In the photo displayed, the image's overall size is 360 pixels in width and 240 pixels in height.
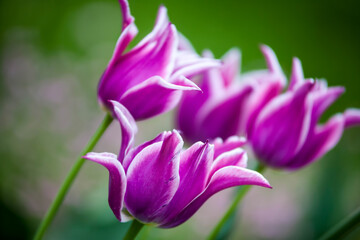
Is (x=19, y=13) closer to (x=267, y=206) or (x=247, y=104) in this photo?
(x=267, y=206)

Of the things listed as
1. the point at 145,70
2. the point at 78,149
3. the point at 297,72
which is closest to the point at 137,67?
the point at 145,70

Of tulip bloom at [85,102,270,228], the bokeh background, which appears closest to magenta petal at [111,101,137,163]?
tulip bloom at [85,102,270,228]

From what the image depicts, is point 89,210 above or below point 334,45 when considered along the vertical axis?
above

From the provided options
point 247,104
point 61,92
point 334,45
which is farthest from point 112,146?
point 334,45

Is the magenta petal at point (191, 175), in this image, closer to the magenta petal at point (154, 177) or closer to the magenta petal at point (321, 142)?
the magenta petal at point (154, 177)

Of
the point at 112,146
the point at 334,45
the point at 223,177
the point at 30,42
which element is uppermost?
the point at 223,177

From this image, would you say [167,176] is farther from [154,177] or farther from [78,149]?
[78,149]

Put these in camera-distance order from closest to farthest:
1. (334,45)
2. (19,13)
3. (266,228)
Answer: (266,228) < (19,13) < (334,45)
